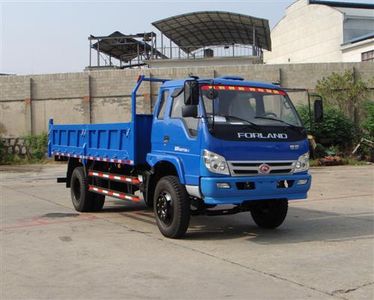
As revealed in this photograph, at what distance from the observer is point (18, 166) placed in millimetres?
26156

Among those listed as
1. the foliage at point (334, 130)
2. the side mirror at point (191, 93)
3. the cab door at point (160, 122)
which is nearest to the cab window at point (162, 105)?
the cab door at point (160, 122)

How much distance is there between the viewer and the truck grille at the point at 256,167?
792 cm

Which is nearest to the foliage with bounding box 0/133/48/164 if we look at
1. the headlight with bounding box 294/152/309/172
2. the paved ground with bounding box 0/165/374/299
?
the paved ground with bounding box 0/165/374/299

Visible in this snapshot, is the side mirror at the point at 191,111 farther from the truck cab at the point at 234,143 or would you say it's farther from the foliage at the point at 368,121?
the foliage at the point at 368,121

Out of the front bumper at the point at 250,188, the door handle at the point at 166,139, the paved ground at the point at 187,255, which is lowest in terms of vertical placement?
the paved ground at the point at 187,255

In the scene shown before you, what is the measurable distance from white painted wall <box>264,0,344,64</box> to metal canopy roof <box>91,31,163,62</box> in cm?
1247

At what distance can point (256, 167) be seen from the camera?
8055 millimetres

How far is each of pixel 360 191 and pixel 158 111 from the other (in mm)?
7597

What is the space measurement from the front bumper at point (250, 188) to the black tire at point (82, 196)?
4.29 m

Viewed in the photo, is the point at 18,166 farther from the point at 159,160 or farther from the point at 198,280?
the point at 198,280

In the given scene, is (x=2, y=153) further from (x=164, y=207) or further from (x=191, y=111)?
(x=191, y=111)

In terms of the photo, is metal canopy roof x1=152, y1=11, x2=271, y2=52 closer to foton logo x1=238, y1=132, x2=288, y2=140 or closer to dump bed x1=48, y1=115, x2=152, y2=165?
dump bed x1=48, y1=115, x2=152, y2=165

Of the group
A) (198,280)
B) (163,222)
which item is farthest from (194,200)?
(198,280)

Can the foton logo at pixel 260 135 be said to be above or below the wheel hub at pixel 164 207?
above
